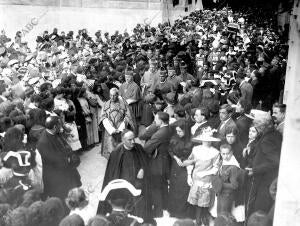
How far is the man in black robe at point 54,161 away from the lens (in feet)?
23.3

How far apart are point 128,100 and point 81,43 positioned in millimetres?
9870

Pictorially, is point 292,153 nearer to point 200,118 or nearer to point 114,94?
point 200,118

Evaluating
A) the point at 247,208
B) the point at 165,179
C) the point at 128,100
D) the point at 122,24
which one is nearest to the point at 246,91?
the point at 128,100

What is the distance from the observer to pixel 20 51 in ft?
61.2

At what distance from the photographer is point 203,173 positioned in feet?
22.1

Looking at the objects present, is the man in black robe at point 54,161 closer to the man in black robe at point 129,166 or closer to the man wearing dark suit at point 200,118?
the man in black robe at point 129,166

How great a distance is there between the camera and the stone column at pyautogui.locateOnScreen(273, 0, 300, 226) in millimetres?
4199

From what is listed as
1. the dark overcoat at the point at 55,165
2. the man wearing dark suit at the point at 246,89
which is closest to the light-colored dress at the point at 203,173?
the dark overcoat at the point at 55,165

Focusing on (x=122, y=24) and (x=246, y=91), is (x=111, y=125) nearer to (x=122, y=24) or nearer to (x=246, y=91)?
(x=246, y=91)

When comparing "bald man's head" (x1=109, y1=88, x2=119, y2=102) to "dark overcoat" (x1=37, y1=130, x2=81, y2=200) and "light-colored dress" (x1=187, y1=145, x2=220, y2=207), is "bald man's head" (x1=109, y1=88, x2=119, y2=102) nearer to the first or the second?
"dark overcoat" (x1=37, y1=130, x2=81, y2=200)

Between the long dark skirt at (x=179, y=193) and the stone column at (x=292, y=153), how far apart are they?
299 cm

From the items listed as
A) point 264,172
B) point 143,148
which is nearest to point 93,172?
point 143,148

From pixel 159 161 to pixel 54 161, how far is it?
4.92 ft

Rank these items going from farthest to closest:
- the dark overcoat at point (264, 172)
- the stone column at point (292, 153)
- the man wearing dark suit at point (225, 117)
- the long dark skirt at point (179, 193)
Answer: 1. the man wearing dark suit at point (225, 117)
2. the long dark skirt at point (179, 193)
3. the dark overcoat at point (264, 172)
4. the stone column at point (292, 153)
